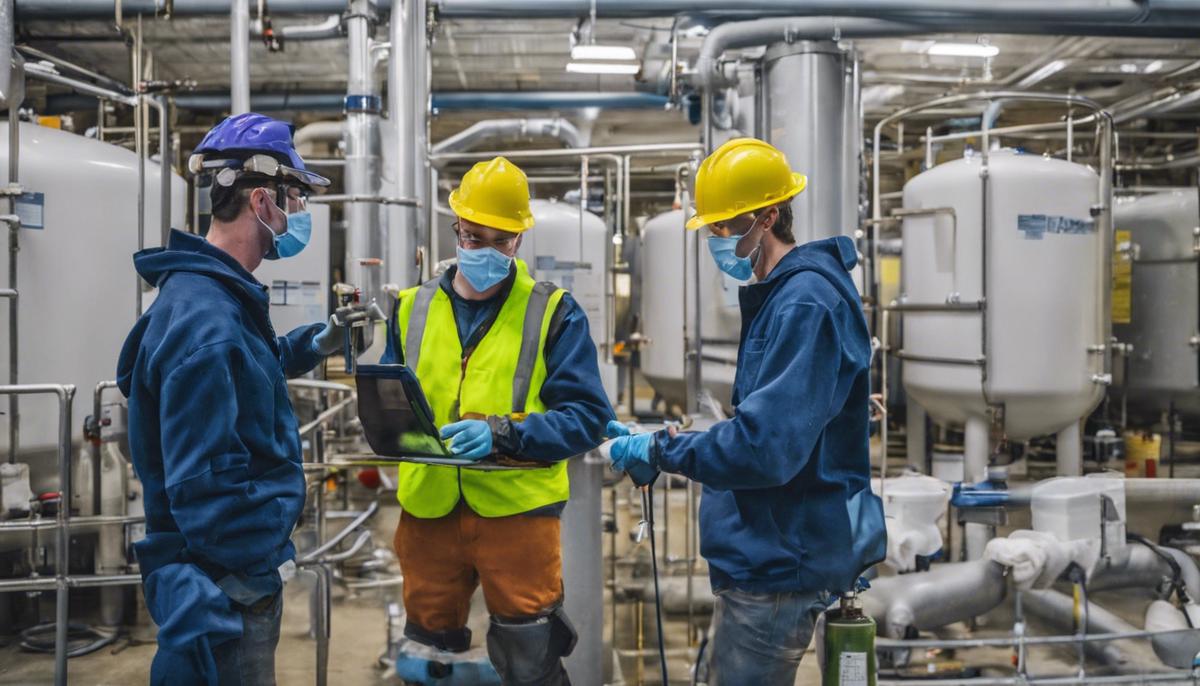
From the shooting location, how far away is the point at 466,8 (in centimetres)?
393

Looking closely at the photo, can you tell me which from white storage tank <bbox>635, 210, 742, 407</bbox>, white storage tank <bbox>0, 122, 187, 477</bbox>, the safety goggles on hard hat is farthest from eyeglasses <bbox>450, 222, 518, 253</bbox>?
white storage tank <bbox>635, 210, 742, 407</bbox>

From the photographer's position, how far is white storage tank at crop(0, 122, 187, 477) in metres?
3.28

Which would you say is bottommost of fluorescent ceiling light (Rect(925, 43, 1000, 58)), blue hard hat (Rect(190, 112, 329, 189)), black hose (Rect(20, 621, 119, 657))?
black hose (Rect(20, 621, 119, 657))

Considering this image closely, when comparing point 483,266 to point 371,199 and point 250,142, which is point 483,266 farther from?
point 371,199

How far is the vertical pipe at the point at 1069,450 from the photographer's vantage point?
4.38m

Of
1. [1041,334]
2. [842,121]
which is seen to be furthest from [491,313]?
[1041,334]

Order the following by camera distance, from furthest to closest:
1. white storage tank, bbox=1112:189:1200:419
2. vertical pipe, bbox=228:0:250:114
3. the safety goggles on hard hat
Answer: white storage tank, bbox=1112:189:1200:419
vertical pipe, bbox=228:0:250:114
the safety goggles on hard hat

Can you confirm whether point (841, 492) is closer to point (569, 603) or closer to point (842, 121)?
point (569, 603)

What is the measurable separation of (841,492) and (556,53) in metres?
5.43

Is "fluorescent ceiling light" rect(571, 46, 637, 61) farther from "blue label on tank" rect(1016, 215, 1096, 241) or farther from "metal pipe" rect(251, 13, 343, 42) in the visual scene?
"blue label on tank" rect(1016, 215, 1096, 241)

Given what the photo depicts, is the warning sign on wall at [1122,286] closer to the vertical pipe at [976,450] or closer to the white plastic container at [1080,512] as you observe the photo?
the vertical pipe at [976,450]

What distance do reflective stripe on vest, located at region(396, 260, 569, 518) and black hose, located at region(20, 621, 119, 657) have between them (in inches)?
85.3

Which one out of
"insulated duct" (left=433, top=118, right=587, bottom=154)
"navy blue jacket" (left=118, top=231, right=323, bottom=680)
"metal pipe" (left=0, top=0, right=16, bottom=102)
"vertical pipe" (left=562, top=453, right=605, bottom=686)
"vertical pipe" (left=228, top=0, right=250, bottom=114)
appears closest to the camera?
"navy blue jacket" (left=118, top=231, right=323, bottom=680)

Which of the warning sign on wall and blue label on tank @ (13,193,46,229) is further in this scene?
the warning sign on wall
